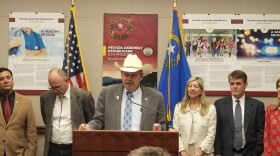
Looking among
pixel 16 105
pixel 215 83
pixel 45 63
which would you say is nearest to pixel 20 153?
pixel 16 105

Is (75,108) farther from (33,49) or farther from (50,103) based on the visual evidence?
(33,49)

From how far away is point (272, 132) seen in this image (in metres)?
3.56

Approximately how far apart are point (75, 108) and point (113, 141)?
5.36ft

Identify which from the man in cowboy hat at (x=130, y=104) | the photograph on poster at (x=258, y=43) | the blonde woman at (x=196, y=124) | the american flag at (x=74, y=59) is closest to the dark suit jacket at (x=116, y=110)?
the man in cowboy hat at (x=130, y=104)

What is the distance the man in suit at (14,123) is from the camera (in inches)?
153

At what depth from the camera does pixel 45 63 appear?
4.75 m

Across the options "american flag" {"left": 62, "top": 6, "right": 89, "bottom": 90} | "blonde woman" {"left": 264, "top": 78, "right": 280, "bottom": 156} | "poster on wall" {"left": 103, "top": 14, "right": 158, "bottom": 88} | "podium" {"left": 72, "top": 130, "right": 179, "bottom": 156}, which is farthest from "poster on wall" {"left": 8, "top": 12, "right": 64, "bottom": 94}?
"podium" {"left": 72, "top": 130, "right": 179, "bottom": 156}

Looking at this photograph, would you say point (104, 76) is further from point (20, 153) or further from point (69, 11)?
point (20, 153)

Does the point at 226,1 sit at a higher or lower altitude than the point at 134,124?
higher

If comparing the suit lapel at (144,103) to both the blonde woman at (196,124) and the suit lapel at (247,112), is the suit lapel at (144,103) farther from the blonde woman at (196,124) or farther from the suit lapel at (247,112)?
the suit lapel at (247,112)

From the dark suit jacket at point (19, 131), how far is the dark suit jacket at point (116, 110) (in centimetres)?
118

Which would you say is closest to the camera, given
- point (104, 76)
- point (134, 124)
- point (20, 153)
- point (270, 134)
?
point (134, 124)

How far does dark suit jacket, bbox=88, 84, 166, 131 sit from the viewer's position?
10.0 feet

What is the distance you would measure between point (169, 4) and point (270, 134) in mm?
2061
